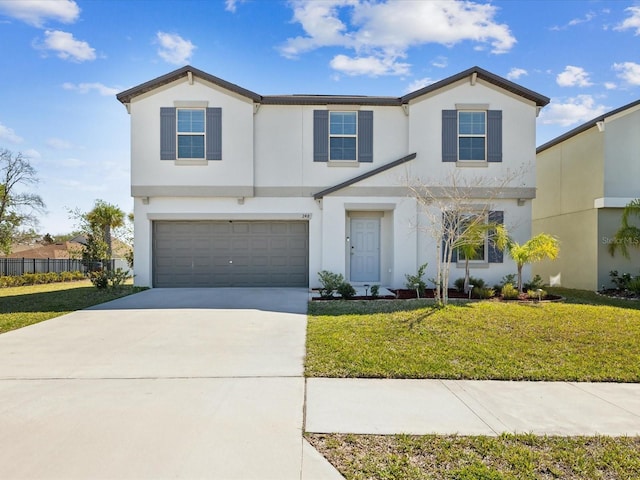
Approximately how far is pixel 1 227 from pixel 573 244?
3220 centimetres

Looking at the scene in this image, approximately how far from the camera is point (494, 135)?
519 inches

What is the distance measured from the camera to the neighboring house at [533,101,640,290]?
523 inches

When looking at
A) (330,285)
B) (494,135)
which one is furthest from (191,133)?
(494,135)

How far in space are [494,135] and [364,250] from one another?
5.79 m

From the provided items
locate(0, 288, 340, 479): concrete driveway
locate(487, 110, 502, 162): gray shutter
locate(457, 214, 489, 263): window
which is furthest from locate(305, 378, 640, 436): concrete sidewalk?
locate(487, 110, 502, 162): gray shutter

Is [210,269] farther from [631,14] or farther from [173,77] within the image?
[631,14]

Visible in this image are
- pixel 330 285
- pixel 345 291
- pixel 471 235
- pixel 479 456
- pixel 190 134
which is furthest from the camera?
pixel 190 134

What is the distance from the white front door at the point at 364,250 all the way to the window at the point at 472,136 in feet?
12.2

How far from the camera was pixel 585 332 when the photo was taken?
7.26m

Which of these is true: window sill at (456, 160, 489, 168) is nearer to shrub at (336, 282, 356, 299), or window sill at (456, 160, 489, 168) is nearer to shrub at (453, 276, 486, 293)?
shrub at (453, 276, 486, 293)

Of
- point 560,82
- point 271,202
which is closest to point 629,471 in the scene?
point 271,202

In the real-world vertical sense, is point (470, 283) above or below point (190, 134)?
below

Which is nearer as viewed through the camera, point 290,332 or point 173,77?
point 290,332

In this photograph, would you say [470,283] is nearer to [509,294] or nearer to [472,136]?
[509,294]
